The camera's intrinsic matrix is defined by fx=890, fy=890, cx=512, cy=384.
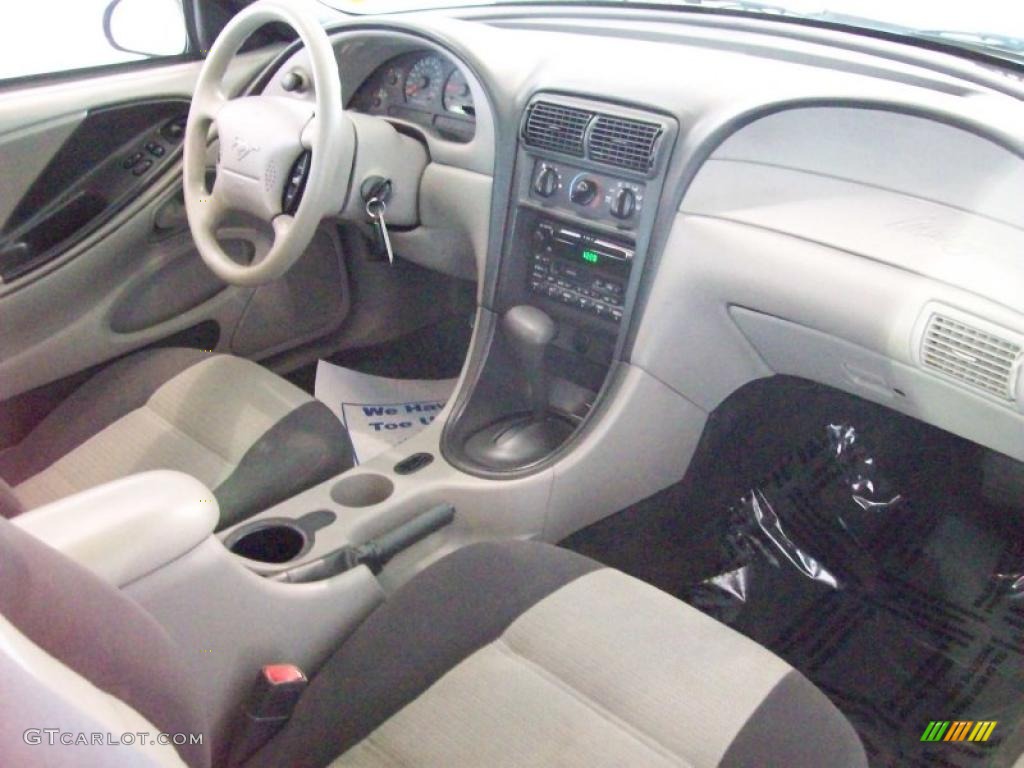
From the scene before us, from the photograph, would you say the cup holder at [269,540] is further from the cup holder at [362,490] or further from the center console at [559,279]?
the center console at [559,279]

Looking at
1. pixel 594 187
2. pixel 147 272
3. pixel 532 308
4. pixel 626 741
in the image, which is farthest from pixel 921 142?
pixel 147 272

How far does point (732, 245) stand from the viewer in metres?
1.24

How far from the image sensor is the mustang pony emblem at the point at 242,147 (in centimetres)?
142

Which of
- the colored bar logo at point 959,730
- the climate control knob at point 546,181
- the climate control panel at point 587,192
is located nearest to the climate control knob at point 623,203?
the climate control panel at point 587,192

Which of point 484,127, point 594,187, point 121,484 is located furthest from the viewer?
point 484,127

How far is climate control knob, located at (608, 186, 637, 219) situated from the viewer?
4.37 feet

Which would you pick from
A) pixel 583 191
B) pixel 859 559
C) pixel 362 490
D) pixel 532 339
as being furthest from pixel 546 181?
pixel 859 559

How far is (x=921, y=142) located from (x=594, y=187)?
0.47 metres

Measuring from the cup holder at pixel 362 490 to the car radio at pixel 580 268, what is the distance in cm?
43

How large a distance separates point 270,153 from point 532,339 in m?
0.51

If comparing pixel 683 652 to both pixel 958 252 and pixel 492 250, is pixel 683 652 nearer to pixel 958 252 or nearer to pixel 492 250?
pixel 958 252

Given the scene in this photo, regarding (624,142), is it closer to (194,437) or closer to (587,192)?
(587,192)

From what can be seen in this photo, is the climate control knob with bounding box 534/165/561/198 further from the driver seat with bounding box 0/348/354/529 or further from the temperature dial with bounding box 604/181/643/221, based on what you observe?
the driver seat with bounding box 0/348/354/529

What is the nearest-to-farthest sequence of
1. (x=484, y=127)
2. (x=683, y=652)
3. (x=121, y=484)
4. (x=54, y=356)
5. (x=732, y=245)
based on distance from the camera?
(x=121, y=484) < (x=683, y=652) < (x=732, y=245) < (x=484, y=127) < (x=54, y=356)
